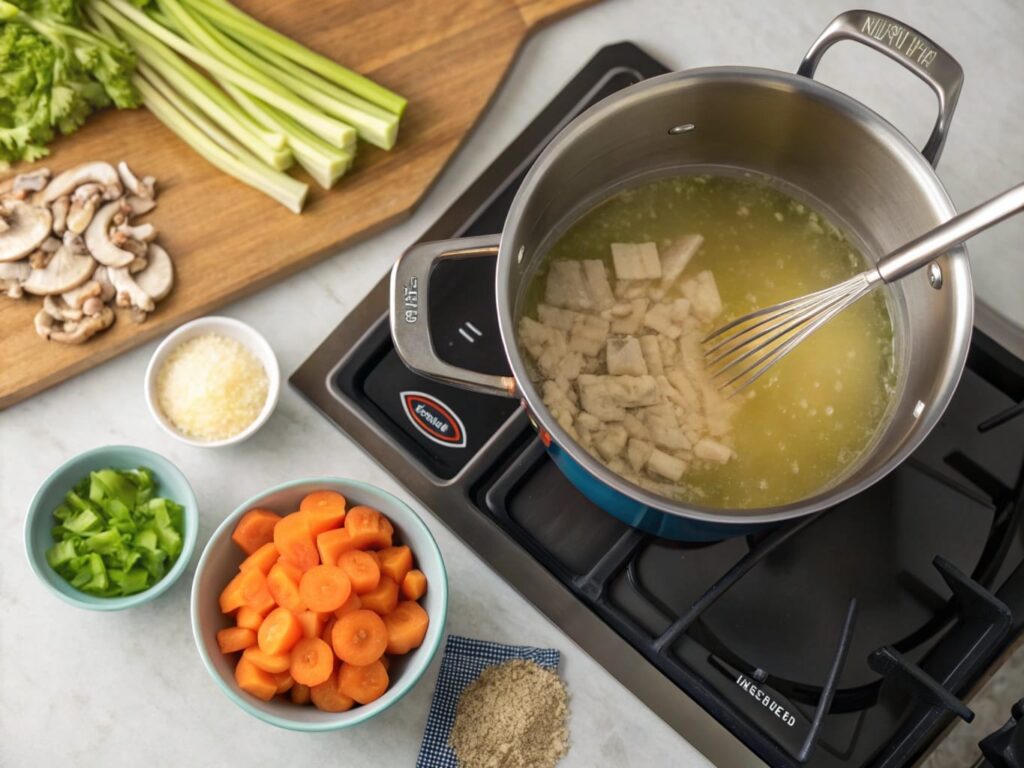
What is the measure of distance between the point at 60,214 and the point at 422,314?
692 mm

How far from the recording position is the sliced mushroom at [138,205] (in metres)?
1.51

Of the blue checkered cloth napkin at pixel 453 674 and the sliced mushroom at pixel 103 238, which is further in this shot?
the sliced mushroom at pixel 103 238

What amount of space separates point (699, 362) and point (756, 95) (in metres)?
0.36

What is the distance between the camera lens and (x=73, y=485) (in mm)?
1369

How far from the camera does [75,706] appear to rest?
1.35 metres

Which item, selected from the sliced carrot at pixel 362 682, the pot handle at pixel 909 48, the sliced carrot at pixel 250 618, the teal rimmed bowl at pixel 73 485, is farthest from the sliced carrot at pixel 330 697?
the pot handle at pixel 909 48

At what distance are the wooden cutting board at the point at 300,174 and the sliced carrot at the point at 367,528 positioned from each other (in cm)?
43

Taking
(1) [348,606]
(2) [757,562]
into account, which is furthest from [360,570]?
(2) [757,562]

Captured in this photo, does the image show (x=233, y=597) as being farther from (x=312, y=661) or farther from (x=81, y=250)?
(x=81, y=250)

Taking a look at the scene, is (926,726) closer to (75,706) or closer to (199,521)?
(199,521)

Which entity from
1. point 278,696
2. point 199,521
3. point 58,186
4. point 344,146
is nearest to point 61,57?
point 58,186

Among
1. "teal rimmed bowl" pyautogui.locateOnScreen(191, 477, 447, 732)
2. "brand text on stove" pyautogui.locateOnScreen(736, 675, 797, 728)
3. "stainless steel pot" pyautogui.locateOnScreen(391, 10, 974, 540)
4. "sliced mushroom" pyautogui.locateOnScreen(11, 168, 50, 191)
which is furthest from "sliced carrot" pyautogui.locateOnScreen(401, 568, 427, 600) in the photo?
"sliced mushroom" pyautogui.locateOnScreen(11, 168, 50, 191)

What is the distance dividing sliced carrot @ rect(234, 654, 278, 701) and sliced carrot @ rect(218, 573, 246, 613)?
7cm

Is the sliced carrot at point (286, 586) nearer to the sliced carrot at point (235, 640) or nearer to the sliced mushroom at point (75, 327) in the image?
the sliced carrot at point (235, 640)
